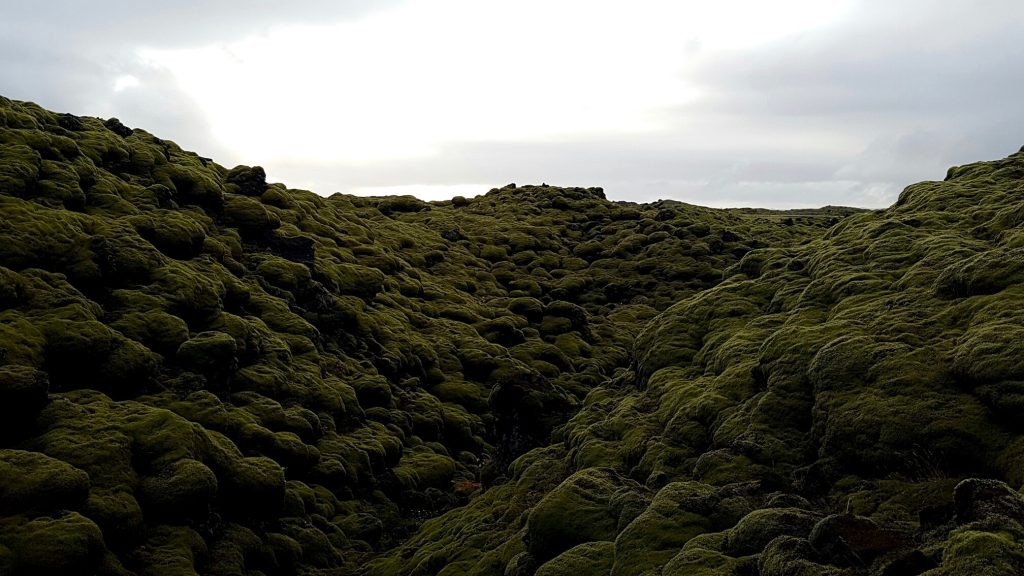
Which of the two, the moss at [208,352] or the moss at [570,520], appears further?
the moss at [208,352]

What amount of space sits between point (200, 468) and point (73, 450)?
4645mm

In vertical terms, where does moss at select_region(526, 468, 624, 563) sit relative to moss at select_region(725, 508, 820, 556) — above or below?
below

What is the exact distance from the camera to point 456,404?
5191 centimetres

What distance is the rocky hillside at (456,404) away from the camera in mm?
19125

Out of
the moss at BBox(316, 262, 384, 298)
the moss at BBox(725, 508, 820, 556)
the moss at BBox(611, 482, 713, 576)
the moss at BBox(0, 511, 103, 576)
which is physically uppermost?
the moss at BBox(316, 262, 384, 298)

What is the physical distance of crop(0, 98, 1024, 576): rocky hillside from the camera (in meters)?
19.1

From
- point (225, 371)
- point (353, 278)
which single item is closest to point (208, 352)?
point (225, 371)

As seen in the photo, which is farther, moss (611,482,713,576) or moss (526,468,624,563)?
moss (526,468,624,563)

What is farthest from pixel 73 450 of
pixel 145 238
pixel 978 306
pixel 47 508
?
pixel 978 306

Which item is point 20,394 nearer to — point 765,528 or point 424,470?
point 424,470

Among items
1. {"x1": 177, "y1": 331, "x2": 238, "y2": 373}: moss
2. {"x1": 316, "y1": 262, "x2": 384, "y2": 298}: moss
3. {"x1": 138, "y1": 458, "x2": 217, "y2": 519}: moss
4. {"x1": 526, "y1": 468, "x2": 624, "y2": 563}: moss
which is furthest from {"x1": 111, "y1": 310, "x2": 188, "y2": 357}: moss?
{"x1": 526, "y1": 468, "x2": 624, "y2": 563}: moss

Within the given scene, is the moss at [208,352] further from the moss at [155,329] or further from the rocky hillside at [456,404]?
the moss at [155,329]

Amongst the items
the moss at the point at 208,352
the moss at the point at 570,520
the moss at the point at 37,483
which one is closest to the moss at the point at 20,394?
the moss at the point at 37,483

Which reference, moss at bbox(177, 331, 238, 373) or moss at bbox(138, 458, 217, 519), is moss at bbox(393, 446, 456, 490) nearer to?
moss at bbox(177, 331, 238, 373)
